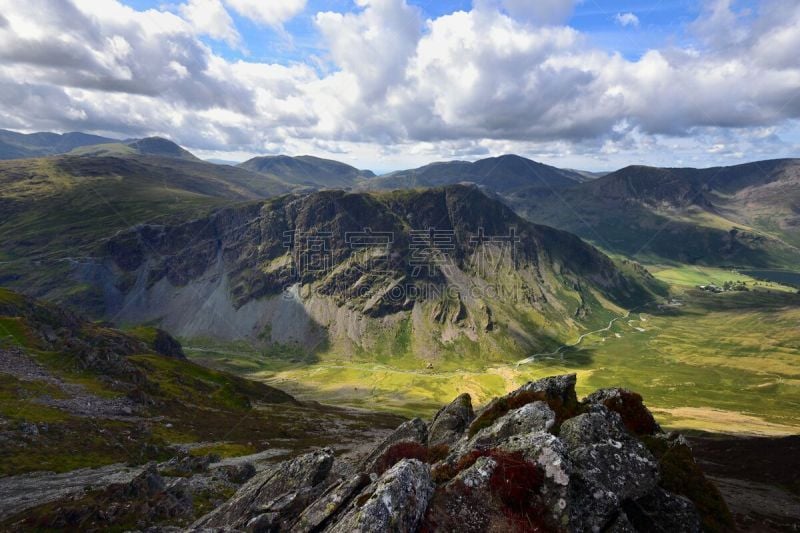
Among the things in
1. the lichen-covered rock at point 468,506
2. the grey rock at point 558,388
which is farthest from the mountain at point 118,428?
the grey rock at point 558,388

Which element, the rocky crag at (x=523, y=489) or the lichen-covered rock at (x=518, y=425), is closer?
the rocky crag at (x=523, y=489)

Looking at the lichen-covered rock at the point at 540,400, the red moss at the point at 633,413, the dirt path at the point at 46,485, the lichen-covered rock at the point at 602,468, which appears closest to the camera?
the lichen-covered rock at the point at 602,468

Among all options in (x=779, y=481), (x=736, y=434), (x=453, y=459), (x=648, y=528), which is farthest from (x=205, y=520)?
(x=736, y=434)

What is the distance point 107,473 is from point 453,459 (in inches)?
2041

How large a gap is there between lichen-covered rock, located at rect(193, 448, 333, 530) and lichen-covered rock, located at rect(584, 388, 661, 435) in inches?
950

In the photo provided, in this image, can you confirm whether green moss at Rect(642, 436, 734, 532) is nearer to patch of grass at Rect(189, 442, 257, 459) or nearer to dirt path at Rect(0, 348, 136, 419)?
patch of grass at Rect(189, 442, 257, 459)

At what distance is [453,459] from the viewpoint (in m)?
27.0

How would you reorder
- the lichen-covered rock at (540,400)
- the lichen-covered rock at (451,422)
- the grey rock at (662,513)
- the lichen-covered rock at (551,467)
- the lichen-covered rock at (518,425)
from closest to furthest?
the lichen-covered rock at (551,467) < the grey rock at (662,513) < the lichen-covered rock at (518,425) < the lichen-covered rock at (540,400) < the lichen-covered rock at (451,422)

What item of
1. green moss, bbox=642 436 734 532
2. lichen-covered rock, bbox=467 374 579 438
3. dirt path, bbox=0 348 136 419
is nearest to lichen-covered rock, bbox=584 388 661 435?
lichen-covered rock, bbox=467 374 579 438

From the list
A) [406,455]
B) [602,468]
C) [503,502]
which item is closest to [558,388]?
[406,455]

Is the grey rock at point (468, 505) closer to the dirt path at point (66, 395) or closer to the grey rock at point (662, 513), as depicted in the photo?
the grey rock at point (662, 513)

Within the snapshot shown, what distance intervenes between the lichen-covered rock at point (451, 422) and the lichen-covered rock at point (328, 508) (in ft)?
64.5

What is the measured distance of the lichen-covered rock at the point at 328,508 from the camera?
2373cm

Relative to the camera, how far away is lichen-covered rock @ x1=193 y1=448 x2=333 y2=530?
30.3 metres
